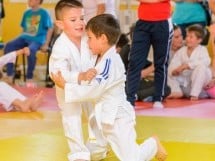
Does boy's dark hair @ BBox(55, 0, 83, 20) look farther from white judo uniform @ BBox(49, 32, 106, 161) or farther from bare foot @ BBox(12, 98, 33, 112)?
bare foot @ BBox(12, 98, 33, 112)

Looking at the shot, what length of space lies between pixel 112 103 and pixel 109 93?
73mm

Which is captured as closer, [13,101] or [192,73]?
[13,101]

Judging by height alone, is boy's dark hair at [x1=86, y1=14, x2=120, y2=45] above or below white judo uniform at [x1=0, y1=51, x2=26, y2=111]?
above

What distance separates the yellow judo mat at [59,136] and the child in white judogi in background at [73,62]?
7.9 inches

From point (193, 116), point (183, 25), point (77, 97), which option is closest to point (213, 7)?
point (193, 116)

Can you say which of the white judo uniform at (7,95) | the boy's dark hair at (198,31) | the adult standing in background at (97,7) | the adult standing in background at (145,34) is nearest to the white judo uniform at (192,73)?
the boy's dark hair at (198,31)

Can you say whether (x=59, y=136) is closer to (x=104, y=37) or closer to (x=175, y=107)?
(x=104, y=37)

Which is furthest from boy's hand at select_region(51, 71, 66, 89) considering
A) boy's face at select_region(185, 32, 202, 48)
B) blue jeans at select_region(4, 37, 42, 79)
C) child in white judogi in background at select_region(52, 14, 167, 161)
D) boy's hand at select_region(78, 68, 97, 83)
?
blue jeans at select_region(4, 37, 42, 79)

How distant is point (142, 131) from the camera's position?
5.09 meters

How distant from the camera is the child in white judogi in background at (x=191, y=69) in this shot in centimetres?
752

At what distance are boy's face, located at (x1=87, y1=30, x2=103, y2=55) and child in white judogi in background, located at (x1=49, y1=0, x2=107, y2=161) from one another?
142 millimetres

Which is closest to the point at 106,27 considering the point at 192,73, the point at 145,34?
the point at 145,34

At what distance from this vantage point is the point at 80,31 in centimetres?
386

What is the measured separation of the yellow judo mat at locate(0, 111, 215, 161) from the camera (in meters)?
4.09
